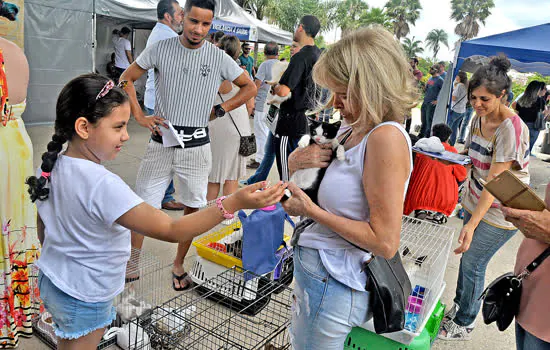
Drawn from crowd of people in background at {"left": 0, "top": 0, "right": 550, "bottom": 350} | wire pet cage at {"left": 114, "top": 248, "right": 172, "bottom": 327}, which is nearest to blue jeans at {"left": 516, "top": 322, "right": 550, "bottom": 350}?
crowd of people in background at {"left": 0, "top": 0, "right": 550, "bottom": 350}

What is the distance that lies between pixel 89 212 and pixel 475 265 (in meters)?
2.49

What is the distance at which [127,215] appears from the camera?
60.4 inches

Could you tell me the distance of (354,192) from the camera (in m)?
1.49

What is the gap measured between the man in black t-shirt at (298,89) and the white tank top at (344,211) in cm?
271

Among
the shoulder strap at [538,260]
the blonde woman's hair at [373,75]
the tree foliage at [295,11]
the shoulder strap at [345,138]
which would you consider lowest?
the shoulder strap at [538,260]

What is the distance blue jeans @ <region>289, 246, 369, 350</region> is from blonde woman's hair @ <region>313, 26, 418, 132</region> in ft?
1.85

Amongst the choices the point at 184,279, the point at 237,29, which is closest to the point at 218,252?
the point at 184,279

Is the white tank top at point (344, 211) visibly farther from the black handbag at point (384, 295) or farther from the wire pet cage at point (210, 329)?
the wire pet cage at point (210, 329)

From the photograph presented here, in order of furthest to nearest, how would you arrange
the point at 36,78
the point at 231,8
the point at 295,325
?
the point at 231,8 → the point at 36,78 → the point at 295,325

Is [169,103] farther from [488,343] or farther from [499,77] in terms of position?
[488,343]

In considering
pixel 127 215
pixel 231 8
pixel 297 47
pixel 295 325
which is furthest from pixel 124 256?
pixel 231 8

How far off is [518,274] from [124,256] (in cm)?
165

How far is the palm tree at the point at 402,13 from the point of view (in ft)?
190

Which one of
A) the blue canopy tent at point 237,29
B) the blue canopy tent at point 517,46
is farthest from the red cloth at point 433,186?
the blue canopy tent at point 237,29
